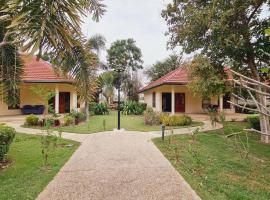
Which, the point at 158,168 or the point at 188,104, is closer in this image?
the point at 158,168

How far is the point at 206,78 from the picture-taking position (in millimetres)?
14117

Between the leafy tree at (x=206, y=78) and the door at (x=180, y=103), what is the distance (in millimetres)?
13844

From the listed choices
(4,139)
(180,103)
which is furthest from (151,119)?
(4,139)

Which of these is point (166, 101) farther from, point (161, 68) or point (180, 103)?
point (161, 68)

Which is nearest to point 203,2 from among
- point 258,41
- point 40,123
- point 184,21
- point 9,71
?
point 184,21

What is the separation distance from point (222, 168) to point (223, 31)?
6.83 m

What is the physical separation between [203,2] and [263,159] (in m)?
7.91

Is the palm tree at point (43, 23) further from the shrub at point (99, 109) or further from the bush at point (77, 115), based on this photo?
the shrub at point (99, 109)

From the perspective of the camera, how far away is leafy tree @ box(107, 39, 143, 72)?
4753cm

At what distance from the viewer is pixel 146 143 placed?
12086 millimetres

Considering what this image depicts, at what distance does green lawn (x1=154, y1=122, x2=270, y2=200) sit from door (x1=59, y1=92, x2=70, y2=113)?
16.8 meters

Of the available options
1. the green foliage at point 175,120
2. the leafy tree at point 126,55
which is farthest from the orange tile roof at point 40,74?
the leafy tree at point 126,55

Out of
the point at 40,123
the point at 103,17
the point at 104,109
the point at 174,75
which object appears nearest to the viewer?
the point at 103,17

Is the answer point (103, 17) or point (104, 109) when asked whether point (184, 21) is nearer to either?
point (103, 17)
